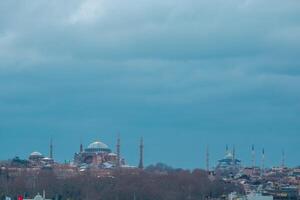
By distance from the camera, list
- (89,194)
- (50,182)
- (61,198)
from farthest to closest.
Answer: (50,182), (89,194), (61,198)

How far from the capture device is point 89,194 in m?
135

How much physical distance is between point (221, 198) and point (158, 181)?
12439 mm

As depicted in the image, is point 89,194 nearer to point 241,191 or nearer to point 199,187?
point 199,187

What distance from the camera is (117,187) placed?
140 metres

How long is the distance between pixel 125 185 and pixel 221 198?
10.4 metres

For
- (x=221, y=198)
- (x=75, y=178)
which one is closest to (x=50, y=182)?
(x=75, y=178)

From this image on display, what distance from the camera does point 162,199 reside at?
134500 mm

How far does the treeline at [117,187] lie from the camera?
134000mm

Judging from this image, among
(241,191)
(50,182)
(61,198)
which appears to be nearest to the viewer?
→ (61,198)

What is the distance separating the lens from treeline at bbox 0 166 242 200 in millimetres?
134000

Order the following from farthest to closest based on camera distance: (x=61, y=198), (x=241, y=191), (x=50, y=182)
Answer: (x=241, y=191) → (x=50, y=182) → (x=61, y=198)

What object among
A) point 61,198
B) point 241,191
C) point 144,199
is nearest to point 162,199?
point 144,199

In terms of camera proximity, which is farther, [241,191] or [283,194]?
[241,191]

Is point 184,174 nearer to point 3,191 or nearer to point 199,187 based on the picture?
point 199,187
